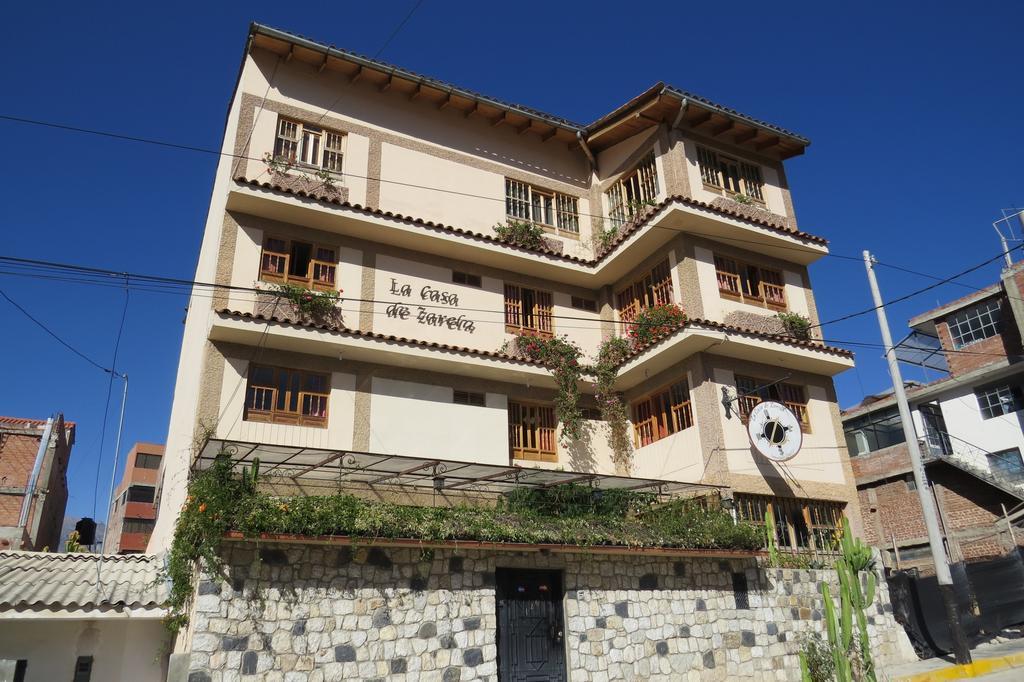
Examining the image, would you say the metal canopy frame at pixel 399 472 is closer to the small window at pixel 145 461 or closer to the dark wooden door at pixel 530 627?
the dark wooden door at pixel 530 627

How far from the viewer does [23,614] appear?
10.8 m

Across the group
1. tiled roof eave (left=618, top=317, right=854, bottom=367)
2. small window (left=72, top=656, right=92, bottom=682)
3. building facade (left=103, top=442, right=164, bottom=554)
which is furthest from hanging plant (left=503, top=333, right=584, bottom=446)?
building facade (left=103, top=442, right=164, bottom=554)

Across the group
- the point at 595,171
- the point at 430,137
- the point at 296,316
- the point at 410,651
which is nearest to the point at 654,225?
the point at 595,171

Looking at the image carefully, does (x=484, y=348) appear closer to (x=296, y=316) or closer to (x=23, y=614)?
(x=296, y=316)

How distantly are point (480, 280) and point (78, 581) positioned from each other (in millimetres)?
11112

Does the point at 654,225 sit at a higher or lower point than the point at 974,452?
higher

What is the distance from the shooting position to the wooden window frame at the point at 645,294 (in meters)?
19.0

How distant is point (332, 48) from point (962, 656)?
19.7 meters

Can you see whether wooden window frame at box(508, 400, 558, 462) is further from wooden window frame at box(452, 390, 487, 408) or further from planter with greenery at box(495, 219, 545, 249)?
planter with greenery at box(495, 219, 545, 249)

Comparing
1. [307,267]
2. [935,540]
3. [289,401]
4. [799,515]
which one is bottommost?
[935,540]

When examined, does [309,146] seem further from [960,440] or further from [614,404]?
[960,440]

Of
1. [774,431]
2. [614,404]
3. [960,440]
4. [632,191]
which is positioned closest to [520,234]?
[632,191]

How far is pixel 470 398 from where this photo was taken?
17750mm

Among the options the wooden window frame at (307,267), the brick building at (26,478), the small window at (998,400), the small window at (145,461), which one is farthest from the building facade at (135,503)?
the small window at (998,400)
